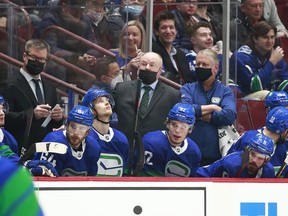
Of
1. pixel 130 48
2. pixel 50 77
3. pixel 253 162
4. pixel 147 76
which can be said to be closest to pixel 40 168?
pixel 253 162

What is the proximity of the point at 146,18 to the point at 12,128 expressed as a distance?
1572 mm

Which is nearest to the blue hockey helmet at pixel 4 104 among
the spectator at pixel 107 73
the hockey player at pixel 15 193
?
the spectator at pixel 107 73

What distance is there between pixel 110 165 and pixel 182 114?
1.83 feet

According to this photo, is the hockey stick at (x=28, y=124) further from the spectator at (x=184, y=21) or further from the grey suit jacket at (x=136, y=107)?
the spectator at (x=184, y=21)

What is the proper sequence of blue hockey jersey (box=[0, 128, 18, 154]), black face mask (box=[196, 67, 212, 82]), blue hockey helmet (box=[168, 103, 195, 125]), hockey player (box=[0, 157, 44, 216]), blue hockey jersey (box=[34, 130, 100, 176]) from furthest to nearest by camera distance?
1. black face mask (box=[196, 67, 212, 82])
2. blue hockey helmet (box=[168, 103, 195, 125])
3. blue hockey jersey (box=[0, 128, 18, 154])
4. blue hockey jersey (box=[34, 130, 100, 176])
5. hockey player (box=[0, 157, 44, 216])

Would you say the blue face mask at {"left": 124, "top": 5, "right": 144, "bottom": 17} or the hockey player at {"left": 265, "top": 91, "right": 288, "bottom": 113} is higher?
the blue face mask at {"left": 124, "top": 5, "right": 144, "bottom": 17}

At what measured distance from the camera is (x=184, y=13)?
22.3 feet

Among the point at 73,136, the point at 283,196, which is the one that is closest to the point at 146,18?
the point at 73,136

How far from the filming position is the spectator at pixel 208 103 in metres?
6.04

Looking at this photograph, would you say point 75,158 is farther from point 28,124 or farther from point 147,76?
point 147,76

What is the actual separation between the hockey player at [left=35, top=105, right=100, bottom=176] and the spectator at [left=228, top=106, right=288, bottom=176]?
1118 millimetres

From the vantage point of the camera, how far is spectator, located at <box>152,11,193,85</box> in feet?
21.6

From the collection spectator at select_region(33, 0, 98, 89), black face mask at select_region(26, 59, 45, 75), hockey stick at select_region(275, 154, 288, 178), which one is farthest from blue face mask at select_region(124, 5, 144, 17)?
hockey stick at select_region(275, 154, 288, 178)

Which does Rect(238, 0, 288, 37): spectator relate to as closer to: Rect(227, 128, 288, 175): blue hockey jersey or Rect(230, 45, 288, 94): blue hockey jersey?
Rect(230, 45, 288, 94): blue hockey jersey
